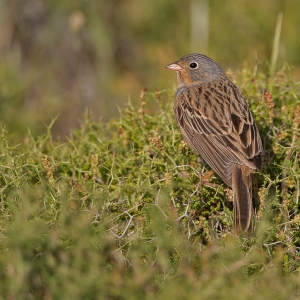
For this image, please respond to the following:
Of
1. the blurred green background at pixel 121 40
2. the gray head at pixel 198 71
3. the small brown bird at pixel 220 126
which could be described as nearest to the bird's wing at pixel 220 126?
the small brown bird at pixel 220 126

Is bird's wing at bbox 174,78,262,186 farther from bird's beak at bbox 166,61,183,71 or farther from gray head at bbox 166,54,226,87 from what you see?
bird's beak at bbox 166,61,183,71

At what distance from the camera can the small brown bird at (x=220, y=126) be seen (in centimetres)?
480

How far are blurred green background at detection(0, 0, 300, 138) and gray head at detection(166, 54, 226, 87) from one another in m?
2.37

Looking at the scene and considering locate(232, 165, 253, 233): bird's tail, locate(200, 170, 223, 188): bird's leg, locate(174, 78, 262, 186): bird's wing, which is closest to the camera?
locate(232, 165, 253, 233): bird's tail

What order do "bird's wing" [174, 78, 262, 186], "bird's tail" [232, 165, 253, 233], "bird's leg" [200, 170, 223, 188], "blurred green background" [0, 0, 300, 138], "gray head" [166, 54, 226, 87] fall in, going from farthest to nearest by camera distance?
"blurred green background" [0, 0, 300, 138]
"gray head" [166, 54, 226, 87]
"bird's wing" [174, 78, 262, 186]
"bird's leg" [200, 170, 223, 188]
"bird's tail" [232, 165, 253, 233]

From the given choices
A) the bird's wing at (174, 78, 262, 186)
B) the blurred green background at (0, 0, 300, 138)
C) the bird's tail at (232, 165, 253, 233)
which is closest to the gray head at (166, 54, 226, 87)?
the bird's wing at (174, 78, 262, 186)

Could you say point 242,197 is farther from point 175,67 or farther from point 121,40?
point 121,40

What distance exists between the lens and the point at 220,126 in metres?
5.39

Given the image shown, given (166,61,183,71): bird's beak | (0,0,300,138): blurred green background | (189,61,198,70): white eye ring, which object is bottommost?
(0,0,300,138): blurred green background

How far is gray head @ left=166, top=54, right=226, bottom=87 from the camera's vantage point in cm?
622

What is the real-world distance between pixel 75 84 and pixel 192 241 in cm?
557

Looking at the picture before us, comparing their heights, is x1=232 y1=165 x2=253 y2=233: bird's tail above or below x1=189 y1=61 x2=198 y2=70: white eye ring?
below

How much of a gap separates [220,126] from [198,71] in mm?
1001

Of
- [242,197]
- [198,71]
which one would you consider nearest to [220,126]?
[242,197]
